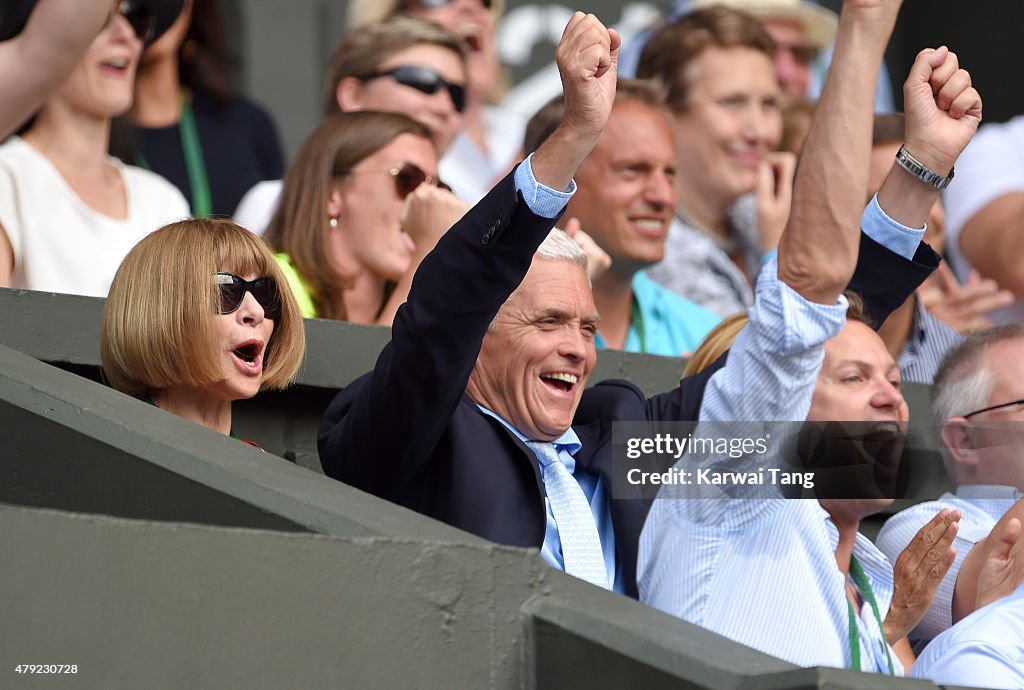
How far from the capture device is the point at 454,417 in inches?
130

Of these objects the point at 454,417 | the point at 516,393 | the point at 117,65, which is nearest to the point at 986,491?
the point at 516,393

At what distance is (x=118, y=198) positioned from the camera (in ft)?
15.5

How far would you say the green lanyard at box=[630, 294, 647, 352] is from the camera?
5.14m

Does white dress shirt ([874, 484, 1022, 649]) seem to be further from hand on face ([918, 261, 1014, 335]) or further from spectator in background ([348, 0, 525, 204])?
spectator in background ([348, 0, 525, 204])

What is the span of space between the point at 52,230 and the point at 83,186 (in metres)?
0.26

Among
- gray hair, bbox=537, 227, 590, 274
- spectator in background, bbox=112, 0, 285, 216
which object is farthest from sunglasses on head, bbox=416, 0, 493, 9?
gray hair, bbox=537, 227, 590, 274

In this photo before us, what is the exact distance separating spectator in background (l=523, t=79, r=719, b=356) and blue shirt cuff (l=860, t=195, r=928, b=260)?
1.13m

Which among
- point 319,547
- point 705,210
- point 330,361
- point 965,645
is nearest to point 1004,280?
point 705,210

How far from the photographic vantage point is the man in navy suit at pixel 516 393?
3.02m

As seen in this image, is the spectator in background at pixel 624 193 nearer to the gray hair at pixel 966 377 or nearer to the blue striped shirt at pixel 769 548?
the gray hair at pixel 966 377

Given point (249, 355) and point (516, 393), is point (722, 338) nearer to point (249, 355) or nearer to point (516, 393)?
point (516, 393)

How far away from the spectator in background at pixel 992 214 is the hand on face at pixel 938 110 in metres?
1.83

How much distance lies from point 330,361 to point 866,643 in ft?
4.71

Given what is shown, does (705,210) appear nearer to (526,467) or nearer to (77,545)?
(526,467)
